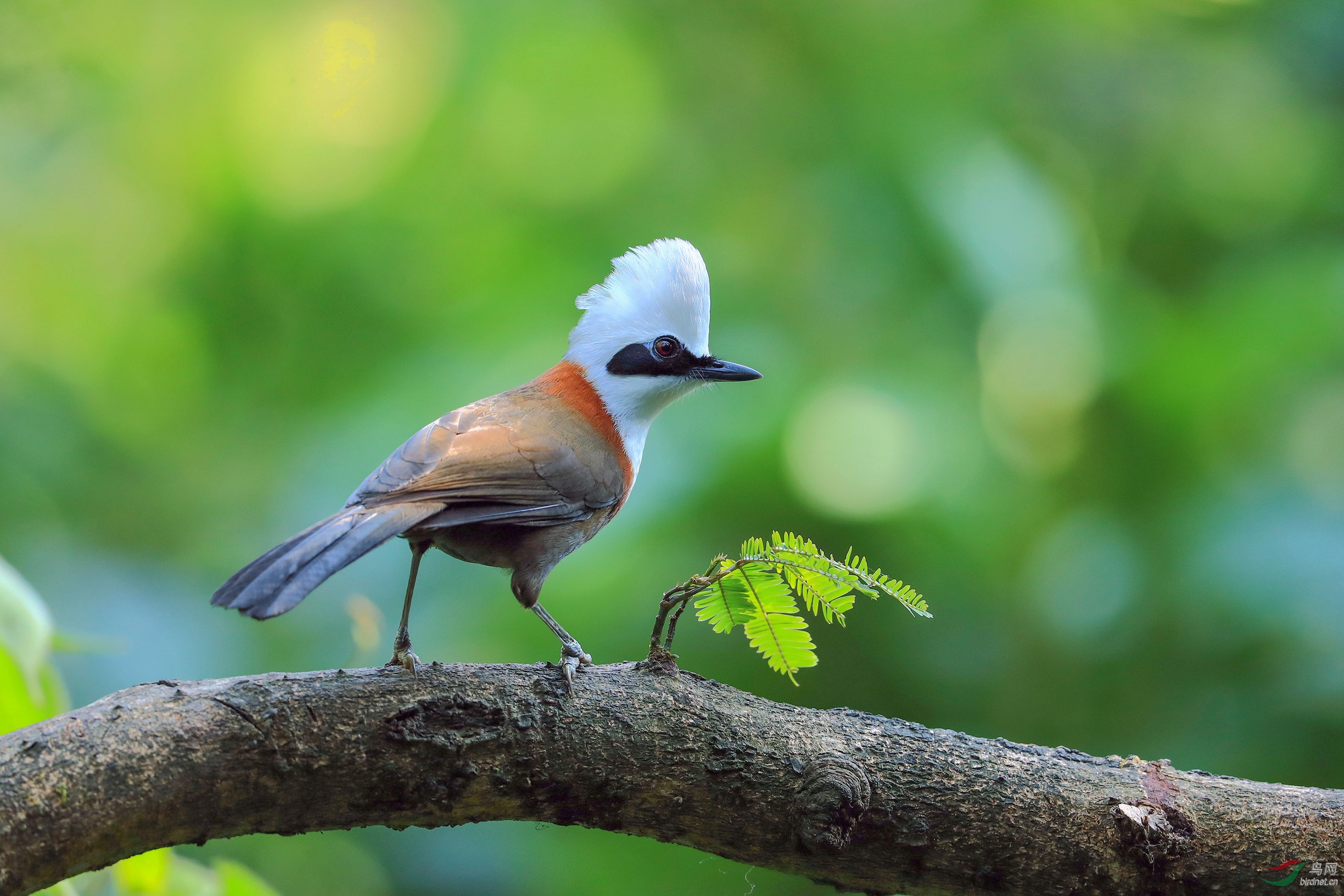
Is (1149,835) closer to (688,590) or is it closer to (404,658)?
(688,590)

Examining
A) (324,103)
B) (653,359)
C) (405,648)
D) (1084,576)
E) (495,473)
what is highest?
(324,103)

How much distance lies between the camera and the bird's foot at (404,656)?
7.81ft

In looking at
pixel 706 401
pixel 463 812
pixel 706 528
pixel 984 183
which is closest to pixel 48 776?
pixel 463 812

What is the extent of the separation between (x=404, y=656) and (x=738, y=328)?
3.42 meters

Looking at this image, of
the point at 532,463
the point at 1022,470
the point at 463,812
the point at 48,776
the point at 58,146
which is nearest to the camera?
the point at 48,776

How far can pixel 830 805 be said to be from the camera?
7.57ft

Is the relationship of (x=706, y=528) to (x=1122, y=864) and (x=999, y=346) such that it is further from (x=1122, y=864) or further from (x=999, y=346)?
(x=1122, y=864)

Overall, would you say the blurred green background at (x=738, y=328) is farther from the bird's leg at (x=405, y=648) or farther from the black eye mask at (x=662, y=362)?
the black eye mask at (x=662, y=362)

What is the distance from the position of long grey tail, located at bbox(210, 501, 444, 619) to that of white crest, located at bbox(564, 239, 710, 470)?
1204 mm

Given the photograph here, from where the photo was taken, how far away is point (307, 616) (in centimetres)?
522

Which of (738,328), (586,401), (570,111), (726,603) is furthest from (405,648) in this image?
(570,111)

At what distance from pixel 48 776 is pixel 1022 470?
394 centimetres

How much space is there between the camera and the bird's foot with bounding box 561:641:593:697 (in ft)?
7.91

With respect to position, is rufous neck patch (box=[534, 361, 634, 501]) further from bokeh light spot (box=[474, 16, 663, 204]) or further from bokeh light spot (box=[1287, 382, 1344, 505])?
bokeh light spot (box=[474, 16, 663, 204])
